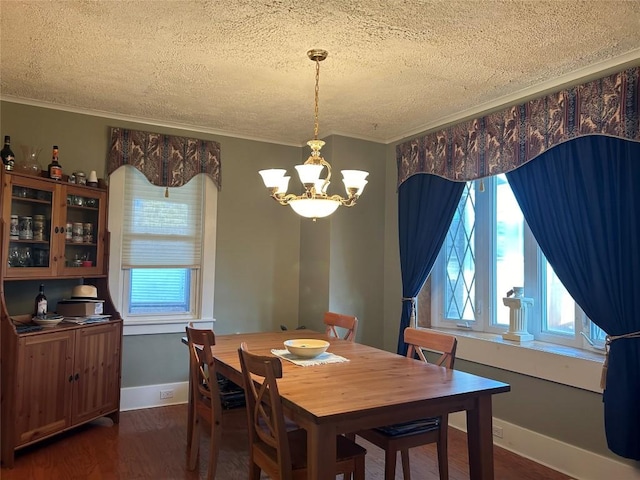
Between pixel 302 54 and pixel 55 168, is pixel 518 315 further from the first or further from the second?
pixel 55 168

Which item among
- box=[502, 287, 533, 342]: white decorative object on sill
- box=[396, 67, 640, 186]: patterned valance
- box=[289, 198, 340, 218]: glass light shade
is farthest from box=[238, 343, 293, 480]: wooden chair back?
box=[396, 67, 640, 186]: patterned valance

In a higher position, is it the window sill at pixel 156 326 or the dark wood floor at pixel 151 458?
the window sill at pixel 156 326

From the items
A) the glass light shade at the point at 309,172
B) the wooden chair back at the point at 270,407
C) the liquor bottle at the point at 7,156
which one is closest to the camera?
the wooden chair back at the point at 270,407

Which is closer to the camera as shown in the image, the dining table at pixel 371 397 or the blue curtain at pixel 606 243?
the dining table at pixel 371 397

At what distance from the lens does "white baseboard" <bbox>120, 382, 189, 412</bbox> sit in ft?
13.4

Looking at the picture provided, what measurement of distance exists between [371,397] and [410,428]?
0.54 m

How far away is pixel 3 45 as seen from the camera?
276 centimetres

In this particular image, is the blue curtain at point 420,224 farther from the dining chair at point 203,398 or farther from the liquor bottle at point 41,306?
the liquor bottle at point 41,306

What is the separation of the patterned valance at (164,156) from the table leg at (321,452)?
296 centimetres

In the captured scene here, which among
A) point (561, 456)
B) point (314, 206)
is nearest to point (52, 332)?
point (314, 206)

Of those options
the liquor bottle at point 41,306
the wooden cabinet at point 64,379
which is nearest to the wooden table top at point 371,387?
the wooden cabinet at point 64,379

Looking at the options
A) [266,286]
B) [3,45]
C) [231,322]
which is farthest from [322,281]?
[3,45]

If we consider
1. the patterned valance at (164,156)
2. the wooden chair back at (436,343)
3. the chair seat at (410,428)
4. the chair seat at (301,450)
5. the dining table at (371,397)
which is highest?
the patterned valance at (164,156)

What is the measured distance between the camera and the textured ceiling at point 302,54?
2.31 m
